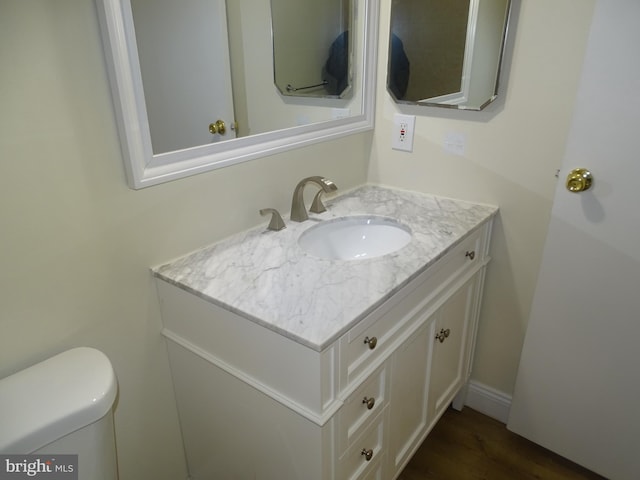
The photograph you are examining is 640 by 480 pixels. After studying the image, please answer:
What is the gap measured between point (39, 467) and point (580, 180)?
4.82ft

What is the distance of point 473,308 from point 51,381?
1.35 meters

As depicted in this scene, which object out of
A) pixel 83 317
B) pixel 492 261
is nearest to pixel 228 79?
pixel 83 317

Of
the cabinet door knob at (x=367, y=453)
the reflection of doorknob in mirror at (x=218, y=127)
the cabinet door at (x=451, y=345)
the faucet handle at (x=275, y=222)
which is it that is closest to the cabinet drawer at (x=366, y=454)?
the cabinet door knob at (x=367, y=453)

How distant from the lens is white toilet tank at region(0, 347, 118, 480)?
795mm

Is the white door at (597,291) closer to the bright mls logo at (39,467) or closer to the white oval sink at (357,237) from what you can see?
the white oval sink at (357,237)

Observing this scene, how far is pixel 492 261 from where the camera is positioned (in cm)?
164

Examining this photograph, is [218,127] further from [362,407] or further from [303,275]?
[362,407]

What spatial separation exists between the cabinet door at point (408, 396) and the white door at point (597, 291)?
1.49ft

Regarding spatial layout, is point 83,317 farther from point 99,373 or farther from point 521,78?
point 521,78

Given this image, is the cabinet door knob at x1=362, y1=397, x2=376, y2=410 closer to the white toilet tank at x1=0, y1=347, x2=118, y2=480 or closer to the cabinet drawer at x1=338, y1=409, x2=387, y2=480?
the cabinet drawer at x1=338, y1=409, x2=387, y2=480

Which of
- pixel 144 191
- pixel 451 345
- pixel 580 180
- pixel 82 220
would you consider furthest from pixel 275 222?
pixel 580 180

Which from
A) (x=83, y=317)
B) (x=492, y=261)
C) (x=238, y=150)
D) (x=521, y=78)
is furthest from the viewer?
(x=492, y=261)

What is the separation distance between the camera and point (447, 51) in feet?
4.94

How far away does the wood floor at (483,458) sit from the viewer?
1.59 m
